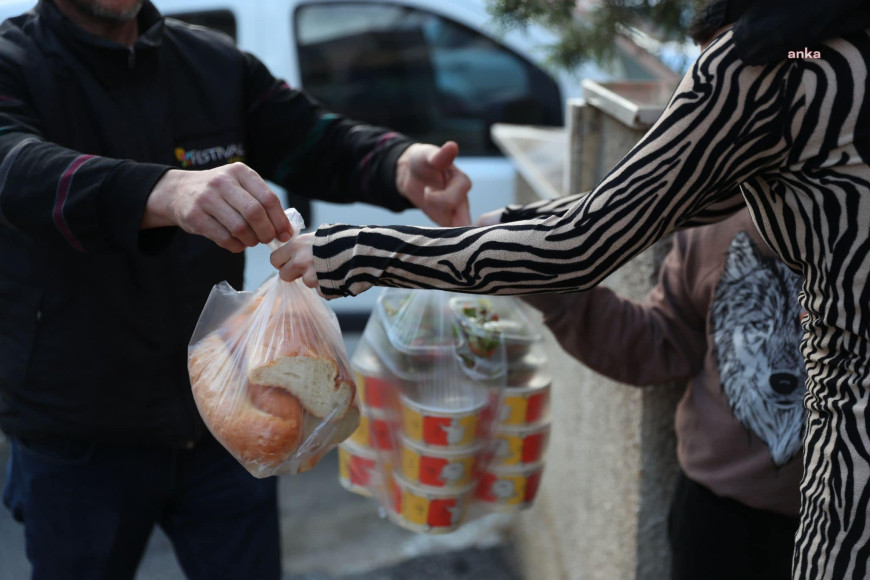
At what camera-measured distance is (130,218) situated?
1424mm

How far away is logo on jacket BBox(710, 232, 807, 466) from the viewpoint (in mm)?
1630

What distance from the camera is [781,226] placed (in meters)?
1.18

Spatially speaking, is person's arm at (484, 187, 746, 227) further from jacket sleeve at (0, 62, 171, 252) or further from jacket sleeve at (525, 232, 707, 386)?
jacket sleeve at (0, 62, 171, 252)

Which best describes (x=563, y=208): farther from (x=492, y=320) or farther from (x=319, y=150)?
(x=319, y=150)

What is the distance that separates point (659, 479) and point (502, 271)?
1.13 metres

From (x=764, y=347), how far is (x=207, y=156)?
1.19 metres

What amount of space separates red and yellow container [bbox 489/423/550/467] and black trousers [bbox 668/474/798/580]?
34 centimetres

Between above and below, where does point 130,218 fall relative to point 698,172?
below

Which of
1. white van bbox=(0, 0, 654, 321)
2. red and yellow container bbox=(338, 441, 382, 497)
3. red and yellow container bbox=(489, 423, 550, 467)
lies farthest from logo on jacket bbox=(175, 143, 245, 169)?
white van bbox=(0, 0, 654, 321)

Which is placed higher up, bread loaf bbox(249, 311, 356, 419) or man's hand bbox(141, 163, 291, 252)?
man's hand bbox(141, 163, 291, 252)

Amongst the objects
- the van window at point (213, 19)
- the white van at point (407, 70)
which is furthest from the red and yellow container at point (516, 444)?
the van window at point (213, 19)

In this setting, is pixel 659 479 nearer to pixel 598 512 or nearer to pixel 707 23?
pixel 598 512

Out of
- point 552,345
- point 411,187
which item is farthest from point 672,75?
point 411,187

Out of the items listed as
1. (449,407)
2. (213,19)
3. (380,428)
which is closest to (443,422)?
(449,407)
